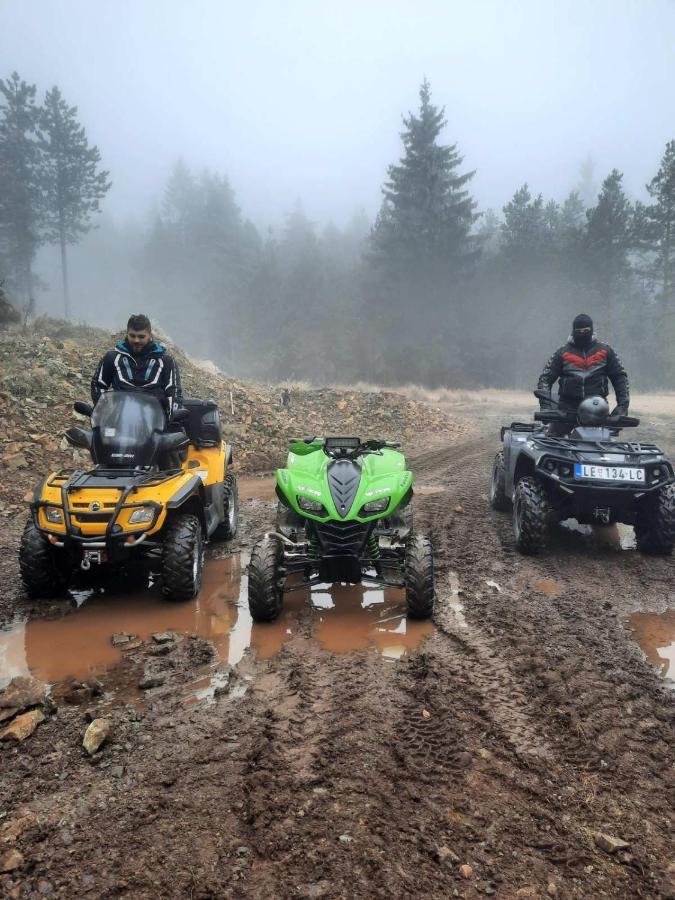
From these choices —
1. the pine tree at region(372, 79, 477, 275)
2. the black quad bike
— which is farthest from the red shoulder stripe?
the pine tree at region(372, 79, 477, 275)

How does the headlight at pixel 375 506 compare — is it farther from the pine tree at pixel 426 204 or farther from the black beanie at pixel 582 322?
the pine tree at pixel 426 204

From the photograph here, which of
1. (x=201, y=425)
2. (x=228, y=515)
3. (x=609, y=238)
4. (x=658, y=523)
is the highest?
(x=609, y=238)

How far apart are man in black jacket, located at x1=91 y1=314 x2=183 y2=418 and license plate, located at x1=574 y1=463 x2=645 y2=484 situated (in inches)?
161

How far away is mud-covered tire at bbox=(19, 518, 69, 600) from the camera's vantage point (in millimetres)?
5375

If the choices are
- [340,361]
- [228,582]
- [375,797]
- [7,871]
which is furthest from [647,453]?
[340,361]

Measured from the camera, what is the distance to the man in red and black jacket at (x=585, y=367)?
786 cm

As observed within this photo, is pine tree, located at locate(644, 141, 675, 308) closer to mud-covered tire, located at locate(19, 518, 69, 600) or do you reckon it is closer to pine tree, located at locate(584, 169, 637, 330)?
pine tree, located at locate(584, 169, 637, 330)

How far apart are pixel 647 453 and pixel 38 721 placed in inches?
234

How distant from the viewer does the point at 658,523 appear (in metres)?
6.73

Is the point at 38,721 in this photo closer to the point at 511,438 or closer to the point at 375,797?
the point at 375,797

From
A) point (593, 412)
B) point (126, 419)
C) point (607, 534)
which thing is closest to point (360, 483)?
point (126, 419)

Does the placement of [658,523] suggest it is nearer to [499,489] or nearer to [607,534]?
[607,534]

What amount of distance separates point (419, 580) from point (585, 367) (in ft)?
13.9

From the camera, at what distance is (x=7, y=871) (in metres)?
2.51
